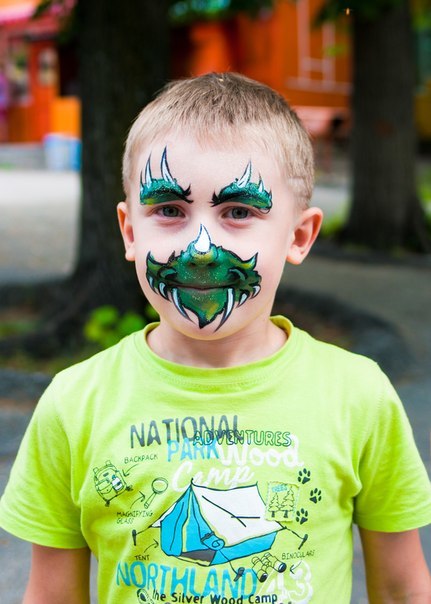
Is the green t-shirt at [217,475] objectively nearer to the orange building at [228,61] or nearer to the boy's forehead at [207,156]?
the boy's forehead at [207,156]

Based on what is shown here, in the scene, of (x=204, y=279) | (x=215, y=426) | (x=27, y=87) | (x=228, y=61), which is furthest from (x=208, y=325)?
(x=27, y=87)

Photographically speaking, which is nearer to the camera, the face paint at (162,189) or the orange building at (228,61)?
the face paint at (162,189)

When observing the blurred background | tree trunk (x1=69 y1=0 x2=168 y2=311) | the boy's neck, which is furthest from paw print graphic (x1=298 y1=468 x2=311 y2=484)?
tree trunk (x1=69 y1=0 x2=168 y2=311)

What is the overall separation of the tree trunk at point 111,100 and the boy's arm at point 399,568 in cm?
382

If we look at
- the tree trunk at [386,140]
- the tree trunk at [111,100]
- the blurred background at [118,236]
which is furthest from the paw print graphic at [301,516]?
the tree trunk at [386,140]

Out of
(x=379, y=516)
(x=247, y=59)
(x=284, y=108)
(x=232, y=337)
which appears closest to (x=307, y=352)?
(x=232, y=337)

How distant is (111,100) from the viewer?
17.8ft

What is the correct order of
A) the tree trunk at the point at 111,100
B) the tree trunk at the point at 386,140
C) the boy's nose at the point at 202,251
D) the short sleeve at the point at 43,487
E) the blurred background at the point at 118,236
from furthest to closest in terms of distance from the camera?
the tree trunk at the point at 386,140
the tree trunk at the point at 111,100
the blurred background at the point at 118,236
the short sleeve at the point at 43,487
the boy's nose at the point at 202,251

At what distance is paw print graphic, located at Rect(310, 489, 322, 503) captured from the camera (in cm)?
166

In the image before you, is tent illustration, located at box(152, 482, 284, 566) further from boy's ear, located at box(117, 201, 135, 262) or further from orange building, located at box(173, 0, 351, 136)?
orange building, located at box(173, 0, 351, 136)

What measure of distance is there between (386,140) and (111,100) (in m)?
5.11

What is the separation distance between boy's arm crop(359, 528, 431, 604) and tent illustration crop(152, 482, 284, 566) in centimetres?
31

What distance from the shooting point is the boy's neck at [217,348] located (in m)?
1.73

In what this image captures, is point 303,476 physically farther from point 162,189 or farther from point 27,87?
point 27,87
